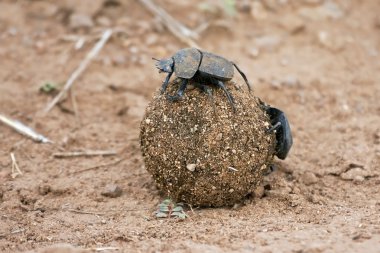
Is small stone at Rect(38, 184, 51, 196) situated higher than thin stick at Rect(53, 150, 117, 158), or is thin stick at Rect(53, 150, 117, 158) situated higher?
thin stick at Rect(53, 150, 117, 158)

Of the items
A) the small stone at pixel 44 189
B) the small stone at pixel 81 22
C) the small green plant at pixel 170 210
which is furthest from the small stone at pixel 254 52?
the small stone at pixel 44 189

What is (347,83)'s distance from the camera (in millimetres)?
6168

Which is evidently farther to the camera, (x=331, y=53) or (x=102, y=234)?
(x=331, y=53)

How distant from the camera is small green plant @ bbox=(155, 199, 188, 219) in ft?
12.4

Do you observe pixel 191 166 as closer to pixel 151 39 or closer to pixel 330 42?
pixel 151 39

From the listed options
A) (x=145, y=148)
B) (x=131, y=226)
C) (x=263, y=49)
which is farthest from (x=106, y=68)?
(x=131, y=226)

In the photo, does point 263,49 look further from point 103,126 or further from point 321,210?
point 321,210

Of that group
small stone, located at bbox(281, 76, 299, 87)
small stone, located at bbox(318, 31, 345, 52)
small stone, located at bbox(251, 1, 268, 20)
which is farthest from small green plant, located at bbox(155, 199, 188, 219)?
small stone, located at bbox(251, 1, 268, 20)

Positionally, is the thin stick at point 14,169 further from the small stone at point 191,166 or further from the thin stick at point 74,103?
the small stone at point 191,166

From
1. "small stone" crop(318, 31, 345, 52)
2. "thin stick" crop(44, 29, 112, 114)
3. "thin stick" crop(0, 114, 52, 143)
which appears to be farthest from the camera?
"small stone" crop(318, 31, 345, 52)

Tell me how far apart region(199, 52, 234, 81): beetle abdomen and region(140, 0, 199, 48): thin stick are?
273 cm

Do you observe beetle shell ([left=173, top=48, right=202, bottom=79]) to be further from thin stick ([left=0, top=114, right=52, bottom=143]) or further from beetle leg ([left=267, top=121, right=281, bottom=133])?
thin stick ([left=0, top=114, right=52, bottom=143])

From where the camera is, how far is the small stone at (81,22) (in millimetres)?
6621

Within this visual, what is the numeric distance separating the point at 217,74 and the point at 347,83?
300cm
